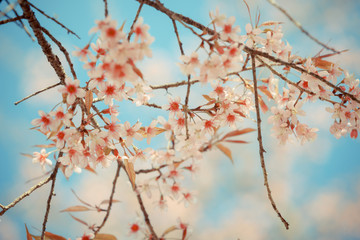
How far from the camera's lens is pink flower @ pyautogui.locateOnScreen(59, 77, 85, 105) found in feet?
2.12

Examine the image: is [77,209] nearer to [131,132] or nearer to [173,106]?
[131,132]

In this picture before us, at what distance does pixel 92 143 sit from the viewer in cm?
69

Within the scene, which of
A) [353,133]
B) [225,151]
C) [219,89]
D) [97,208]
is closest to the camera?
[225,151]

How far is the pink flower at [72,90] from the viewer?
2.12 feet

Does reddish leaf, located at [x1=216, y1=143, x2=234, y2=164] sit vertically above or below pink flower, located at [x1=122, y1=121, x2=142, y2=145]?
below

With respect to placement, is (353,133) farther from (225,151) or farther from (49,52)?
(49,52)

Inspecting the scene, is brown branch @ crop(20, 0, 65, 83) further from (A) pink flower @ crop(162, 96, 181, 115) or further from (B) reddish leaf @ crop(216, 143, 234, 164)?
(B) reddish leaf @ crop(216, 143, 234, 164)

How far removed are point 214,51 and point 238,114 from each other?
28 centimetres

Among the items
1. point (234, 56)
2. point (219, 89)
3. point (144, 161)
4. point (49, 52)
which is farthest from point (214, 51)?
point (49, 52)

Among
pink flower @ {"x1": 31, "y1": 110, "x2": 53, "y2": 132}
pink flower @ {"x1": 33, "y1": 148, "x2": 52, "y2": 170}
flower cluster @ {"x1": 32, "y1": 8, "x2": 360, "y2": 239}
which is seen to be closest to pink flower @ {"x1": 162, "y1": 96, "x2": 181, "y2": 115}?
flower cluster @ {"x1": 32, "y1": 8, "x2": 360, "y2": 239}

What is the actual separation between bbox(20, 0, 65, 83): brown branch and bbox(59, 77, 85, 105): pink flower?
0.53 ft

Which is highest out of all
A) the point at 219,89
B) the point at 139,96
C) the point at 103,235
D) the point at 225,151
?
the point at 219,89

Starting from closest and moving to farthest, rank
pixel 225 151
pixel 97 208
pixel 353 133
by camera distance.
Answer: pixel 225 151
pixel 97 208
pixel 353 133

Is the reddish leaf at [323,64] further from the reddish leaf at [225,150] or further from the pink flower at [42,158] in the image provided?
the pink flower at [42,158]
